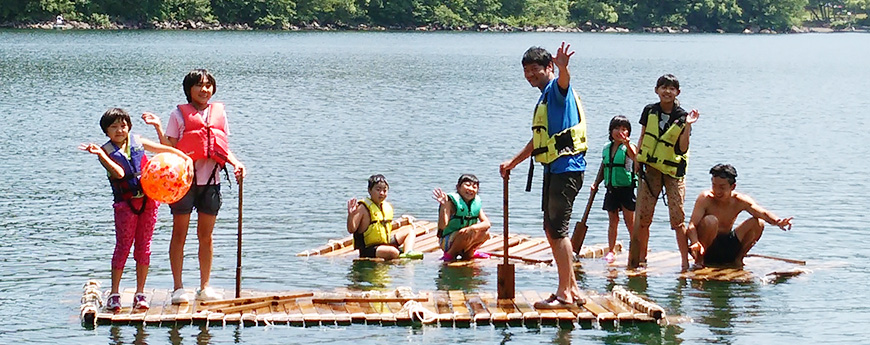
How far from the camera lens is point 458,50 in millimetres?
91125

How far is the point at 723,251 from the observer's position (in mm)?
14203

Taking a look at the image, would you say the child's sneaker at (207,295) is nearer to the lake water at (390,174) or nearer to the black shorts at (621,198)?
the lake water at (390,174)

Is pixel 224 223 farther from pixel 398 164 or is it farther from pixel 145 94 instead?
pixel 145 94

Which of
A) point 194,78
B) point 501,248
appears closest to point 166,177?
point 194,78

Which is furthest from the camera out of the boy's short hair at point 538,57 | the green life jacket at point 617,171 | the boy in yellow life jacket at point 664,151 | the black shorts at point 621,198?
the black shorts at point 621,198

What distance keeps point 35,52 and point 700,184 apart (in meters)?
52.5

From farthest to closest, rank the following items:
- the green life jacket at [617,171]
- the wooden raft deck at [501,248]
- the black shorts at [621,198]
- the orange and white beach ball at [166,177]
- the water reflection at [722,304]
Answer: the wooden raft deck at [501,248]
the black shorts at [621,198]
the green life jacket at [617,171]
the water reflection at [722,304]
the orange and white beach ball at [166,177]

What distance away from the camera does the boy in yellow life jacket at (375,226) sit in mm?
14438

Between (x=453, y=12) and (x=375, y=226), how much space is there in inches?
4872

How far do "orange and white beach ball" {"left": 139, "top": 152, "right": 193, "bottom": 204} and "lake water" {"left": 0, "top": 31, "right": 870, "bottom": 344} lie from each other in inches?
43.1

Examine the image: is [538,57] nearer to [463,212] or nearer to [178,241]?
[178,241]

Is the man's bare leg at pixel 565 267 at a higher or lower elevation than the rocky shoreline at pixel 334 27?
higher

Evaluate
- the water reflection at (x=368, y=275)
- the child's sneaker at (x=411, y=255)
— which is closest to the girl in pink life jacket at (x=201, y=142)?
the water reflection at (x=368, y=275)

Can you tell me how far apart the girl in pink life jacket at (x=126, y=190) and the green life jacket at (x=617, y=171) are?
16.3 feet
